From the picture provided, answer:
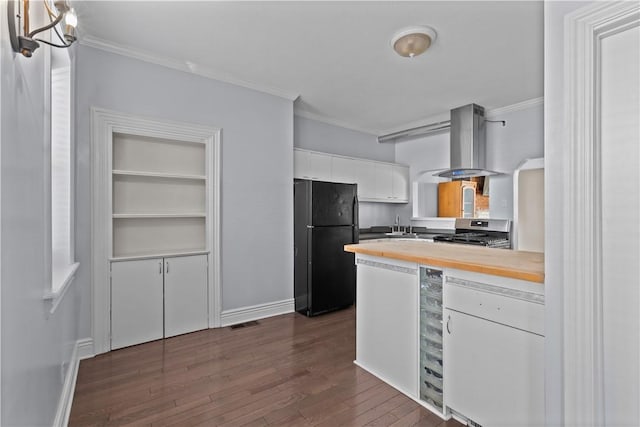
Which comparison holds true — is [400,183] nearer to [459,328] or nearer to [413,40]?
[413,40]

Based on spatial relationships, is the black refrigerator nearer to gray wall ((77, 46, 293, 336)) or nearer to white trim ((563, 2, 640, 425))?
gray wall ((77, 46, 293, 336))

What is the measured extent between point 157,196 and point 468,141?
385 centimetres

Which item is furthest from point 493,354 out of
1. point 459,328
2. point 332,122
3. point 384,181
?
point 332,122

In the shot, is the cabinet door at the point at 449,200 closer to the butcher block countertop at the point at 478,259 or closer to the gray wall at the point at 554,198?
the butcher block countertop at the point at 478,259

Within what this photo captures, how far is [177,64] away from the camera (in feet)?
9.86

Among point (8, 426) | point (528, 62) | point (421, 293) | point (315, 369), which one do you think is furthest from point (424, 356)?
point (528, 62)

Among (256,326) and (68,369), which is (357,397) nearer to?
(256,326)

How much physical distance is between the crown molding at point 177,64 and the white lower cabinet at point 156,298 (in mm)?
1857

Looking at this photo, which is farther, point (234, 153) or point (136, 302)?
point (234, 153)

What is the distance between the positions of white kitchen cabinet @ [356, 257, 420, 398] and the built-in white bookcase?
1.90 meters

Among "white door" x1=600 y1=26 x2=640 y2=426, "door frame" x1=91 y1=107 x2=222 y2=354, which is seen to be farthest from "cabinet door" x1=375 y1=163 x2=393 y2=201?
"white door" x1=600 y1=26 x2=640 y2=426

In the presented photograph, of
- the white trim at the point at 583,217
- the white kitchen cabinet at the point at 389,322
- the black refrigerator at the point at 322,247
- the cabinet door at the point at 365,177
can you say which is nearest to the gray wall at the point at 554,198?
the white trim at the point at 583,217

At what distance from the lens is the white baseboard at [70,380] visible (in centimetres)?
171

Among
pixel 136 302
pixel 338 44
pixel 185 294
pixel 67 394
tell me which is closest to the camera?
pixel 67 394
